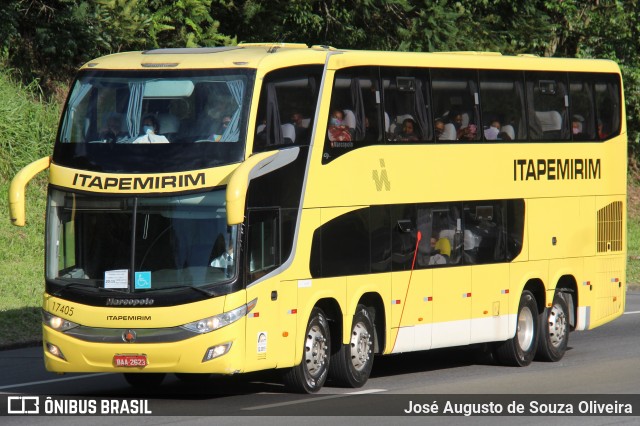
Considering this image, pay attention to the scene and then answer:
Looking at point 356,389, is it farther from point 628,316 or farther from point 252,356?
point 628,316

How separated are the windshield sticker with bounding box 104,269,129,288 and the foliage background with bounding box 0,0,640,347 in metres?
12.5

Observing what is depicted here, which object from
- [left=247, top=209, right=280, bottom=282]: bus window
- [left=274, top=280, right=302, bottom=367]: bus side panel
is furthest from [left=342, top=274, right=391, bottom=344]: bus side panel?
[left=247, top=209, right=280, bottom=282]: bus window

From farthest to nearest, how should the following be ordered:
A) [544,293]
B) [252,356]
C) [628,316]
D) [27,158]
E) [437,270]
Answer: [27,158] → [628,316] → [544,293] → [437,270] → [252,356]

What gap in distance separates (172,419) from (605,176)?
10061 mm

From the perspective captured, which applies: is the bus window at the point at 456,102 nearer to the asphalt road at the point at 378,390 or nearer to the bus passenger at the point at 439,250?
the bus passenger at the point at 439,250

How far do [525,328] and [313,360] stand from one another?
4936 millimetres

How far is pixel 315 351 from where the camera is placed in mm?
16281

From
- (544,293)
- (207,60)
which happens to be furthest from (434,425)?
(544,293)

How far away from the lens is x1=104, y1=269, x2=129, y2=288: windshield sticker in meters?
14.9

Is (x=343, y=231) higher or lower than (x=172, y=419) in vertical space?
higher

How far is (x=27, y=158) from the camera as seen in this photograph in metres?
31.7

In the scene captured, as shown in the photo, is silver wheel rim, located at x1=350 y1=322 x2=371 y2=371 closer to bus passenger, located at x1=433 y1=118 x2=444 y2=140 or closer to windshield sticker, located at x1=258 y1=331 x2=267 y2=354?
windshield sticker, located at x1=258 y1=331 x2=267 y2=354

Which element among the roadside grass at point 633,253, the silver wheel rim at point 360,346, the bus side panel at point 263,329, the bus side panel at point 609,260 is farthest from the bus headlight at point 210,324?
the roadside grass at point 633,253

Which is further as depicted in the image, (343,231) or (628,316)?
(628,316)
